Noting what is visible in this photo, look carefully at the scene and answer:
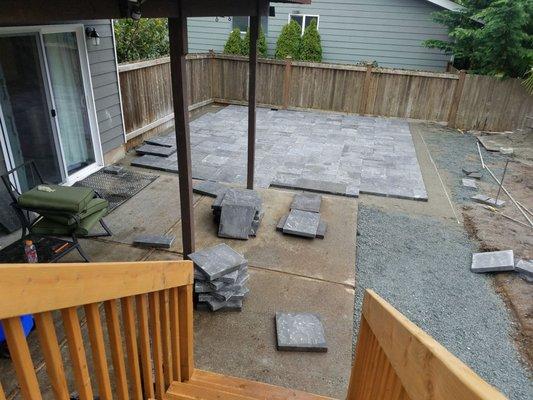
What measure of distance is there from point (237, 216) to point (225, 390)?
247 centimetres

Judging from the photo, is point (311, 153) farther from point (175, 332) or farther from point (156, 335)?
point (156, 335)

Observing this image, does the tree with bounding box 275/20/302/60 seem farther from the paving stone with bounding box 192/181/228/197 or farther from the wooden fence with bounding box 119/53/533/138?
the paving stone with bounding box 192/181/228/197

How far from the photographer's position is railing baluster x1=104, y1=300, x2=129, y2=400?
Result: 1311 mm

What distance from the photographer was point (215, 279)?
10.9 ft

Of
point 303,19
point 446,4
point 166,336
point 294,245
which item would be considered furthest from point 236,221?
point 446,4

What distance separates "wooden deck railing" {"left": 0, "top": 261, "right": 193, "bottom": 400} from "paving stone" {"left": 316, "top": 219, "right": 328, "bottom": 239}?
2.79m

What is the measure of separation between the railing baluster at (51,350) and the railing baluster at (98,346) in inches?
5.8

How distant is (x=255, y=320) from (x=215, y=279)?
0.49 metres

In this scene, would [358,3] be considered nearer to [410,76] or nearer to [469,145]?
[410,76]

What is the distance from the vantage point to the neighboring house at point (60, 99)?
14.9 feet

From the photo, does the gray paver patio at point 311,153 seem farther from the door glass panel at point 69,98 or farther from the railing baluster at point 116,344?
the railing baluster at point 116,344

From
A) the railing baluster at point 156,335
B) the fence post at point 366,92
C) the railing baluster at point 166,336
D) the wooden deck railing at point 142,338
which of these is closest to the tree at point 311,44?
the fence post at point 366,92

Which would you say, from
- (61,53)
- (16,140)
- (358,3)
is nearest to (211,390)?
(16,140)

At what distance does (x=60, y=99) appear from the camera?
17.6 ft
